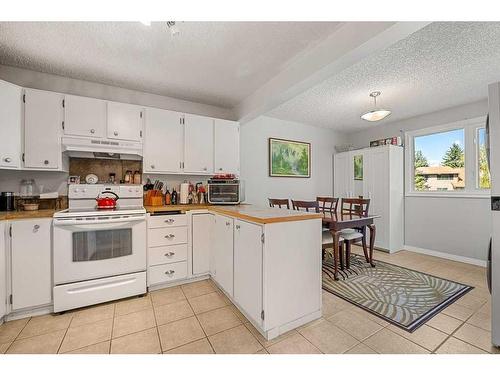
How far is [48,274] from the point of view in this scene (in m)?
1.91

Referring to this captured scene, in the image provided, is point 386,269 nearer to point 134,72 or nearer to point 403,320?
point 403,320

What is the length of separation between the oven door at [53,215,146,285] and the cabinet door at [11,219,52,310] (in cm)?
8

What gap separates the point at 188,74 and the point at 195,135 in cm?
76

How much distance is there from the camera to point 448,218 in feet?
11.4

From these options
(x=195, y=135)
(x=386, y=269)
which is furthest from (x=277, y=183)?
(x=386, y=269)

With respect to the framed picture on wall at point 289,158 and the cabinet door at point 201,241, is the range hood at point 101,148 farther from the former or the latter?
the framed picture on wall at point 289,158

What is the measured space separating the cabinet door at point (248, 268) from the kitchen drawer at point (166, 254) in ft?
2.79

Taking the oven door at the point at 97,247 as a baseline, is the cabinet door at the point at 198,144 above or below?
above

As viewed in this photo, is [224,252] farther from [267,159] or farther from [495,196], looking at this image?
[267,159]

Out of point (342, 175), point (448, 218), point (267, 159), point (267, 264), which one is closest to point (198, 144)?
point (267, 159)

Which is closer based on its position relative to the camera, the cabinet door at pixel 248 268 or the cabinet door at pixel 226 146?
the cabinet door at pixel 248 268

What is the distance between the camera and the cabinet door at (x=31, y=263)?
Result: 1812mm

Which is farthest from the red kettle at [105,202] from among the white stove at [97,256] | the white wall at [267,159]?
the white wall at [267,159]

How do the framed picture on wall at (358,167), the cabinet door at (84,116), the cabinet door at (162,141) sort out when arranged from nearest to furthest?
the cabinet door at (84,116) → the cabinet door at (162,141) → the framed picture on wall at (358,167)
